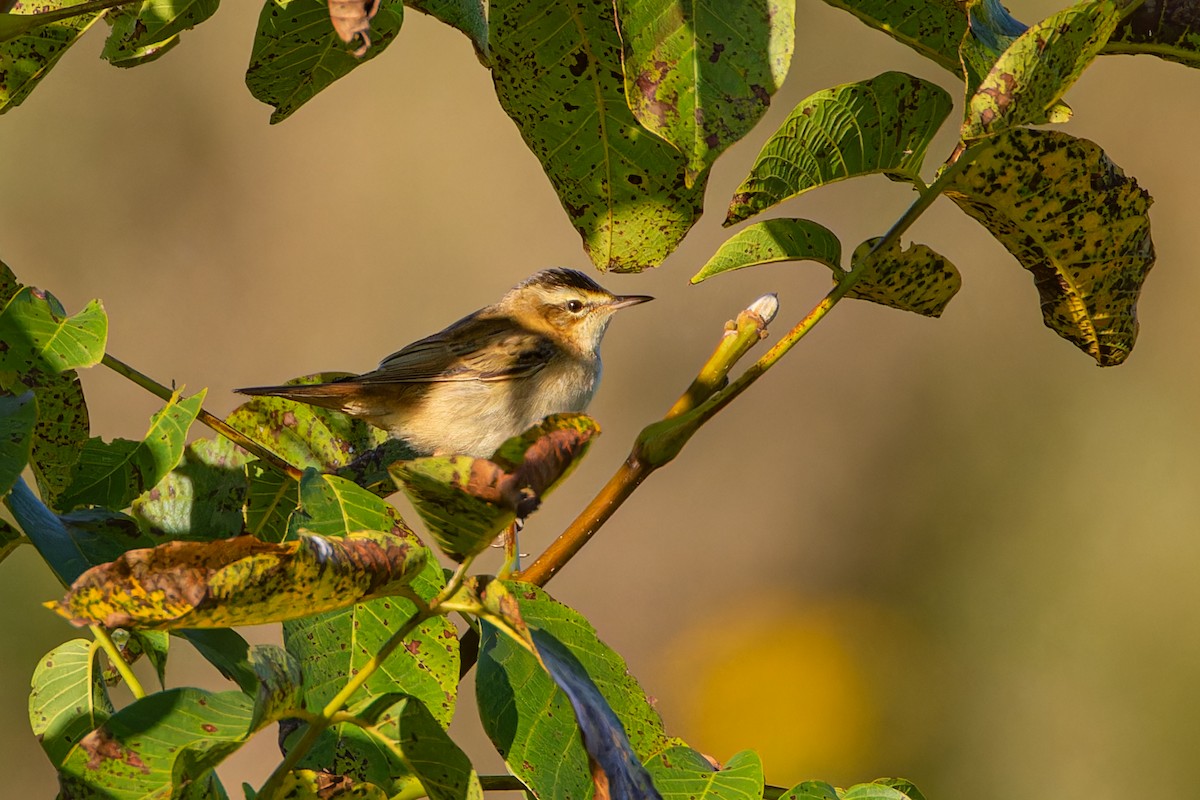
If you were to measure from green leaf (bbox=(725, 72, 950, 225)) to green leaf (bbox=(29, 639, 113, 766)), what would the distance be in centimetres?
100

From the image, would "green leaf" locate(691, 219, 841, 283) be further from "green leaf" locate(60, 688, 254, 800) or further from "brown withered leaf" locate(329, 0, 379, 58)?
"green leaf" locate(60, 688, 254, 800)

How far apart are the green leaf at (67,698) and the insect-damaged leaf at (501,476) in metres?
0.73

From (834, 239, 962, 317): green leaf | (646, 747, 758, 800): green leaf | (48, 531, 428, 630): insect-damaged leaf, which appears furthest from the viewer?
(834, 239, 962, 317): green leaf

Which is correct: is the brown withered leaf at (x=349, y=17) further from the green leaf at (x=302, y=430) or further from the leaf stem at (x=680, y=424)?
the green leaf at (x=302, y=430)

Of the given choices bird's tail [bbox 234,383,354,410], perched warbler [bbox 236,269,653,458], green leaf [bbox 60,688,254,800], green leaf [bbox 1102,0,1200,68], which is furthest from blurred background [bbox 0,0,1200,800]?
green leaf [bbox 60,688,254,800]

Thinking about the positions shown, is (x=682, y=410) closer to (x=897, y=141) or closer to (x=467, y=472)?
(x=897, y=141)

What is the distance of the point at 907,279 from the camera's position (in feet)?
5.87

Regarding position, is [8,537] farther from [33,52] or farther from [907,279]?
[907,279]

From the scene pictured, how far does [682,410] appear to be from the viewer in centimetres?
159

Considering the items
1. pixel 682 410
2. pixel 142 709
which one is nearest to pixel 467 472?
pixel 142 709

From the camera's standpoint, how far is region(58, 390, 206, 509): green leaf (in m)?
1.53

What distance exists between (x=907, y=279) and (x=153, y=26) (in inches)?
43.8

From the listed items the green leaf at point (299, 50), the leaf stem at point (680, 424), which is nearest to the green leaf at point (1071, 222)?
the leaf stem at point (680, 424)

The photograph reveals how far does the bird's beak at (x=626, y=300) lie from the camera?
4.08m
